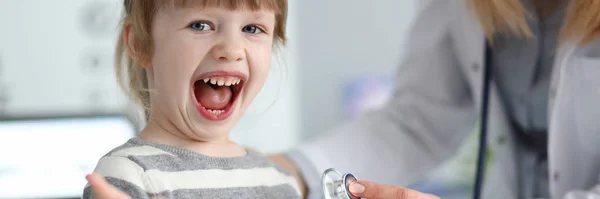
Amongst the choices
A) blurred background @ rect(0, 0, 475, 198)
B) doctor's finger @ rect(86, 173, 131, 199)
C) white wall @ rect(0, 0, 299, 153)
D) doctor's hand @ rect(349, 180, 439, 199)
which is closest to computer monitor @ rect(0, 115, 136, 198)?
blurred background @ rect(0, 0, 475, 198)

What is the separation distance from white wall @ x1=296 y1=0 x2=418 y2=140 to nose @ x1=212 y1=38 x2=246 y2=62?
2042 millimetres

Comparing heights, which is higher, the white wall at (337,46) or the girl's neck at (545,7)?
the girl's neck at (545,7)

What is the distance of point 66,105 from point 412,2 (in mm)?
1440

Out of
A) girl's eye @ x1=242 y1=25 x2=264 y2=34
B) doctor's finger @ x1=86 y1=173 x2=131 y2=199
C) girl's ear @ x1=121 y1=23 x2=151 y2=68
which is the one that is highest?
girl's eye @ x1=242 y1=25 x2=264 y2=34

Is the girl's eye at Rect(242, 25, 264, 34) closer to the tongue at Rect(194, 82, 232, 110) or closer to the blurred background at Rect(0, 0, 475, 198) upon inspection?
the tongue at Rect(194, 82, 232, 110)

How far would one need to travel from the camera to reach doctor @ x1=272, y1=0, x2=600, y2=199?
47.6 inches

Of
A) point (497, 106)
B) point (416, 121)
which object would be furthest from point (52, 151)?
point (497, 106)

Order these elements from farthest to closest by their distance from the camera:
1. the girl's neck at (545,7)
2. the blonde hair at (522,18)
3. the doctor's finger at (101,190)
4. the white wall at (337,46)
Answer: the white wall at (337,46), the girl's neck at (545,7), the blonde hair at (522,18), the doctor's finger at (101,190)

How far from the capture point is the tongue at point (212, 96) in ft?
2.71

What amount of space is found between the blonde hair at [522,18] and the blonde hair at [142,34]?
0.46 meters

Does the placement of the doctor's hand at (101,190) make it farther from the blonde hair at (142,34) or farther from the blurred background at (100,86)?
the blurred background at (100,86)

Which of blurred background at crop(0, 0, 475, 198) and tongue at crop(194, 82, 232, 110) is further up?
tongue at crop(194, 82, 232, 110)

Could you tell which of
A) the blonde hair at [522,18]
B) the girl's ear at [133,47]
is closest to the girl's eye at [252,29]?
the girl's ear at [133,47]

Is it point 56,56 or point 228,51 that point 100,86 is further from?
point 228,51
